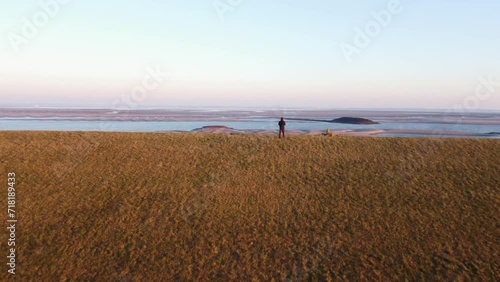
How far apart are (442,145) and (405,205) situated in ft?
41.8

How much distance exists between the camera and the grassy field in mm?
17562

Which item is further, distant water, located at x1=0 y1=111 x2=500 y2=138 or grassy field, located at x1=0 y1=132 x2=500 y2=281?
distant water, located at x1=0 y1=111 x2=500 y2=138

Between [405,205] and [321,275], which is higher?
[405,205]

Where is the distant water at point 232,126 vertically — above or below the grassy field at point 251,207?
above

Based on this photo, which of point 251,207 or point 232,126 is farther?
point 232,126

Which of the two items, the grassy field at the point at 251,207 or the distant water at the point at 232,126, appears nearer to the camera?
the grassy field at the point at 251,207

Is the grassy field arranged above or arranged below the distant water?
below

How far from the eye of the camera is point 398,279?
53.9 ft

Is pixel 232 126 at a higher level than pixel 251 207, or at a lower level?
higher

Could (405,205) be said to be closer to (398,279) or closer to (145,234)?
(398,279)

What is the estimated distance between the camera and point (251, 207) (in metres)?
23.0

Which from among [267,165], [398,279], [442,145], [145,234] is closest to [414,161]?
[442,145]

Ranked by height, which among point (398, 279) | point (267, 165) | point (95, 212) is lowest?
point (398, 279)

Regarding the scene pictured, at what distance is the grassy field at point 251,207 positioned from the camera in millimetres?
17562
